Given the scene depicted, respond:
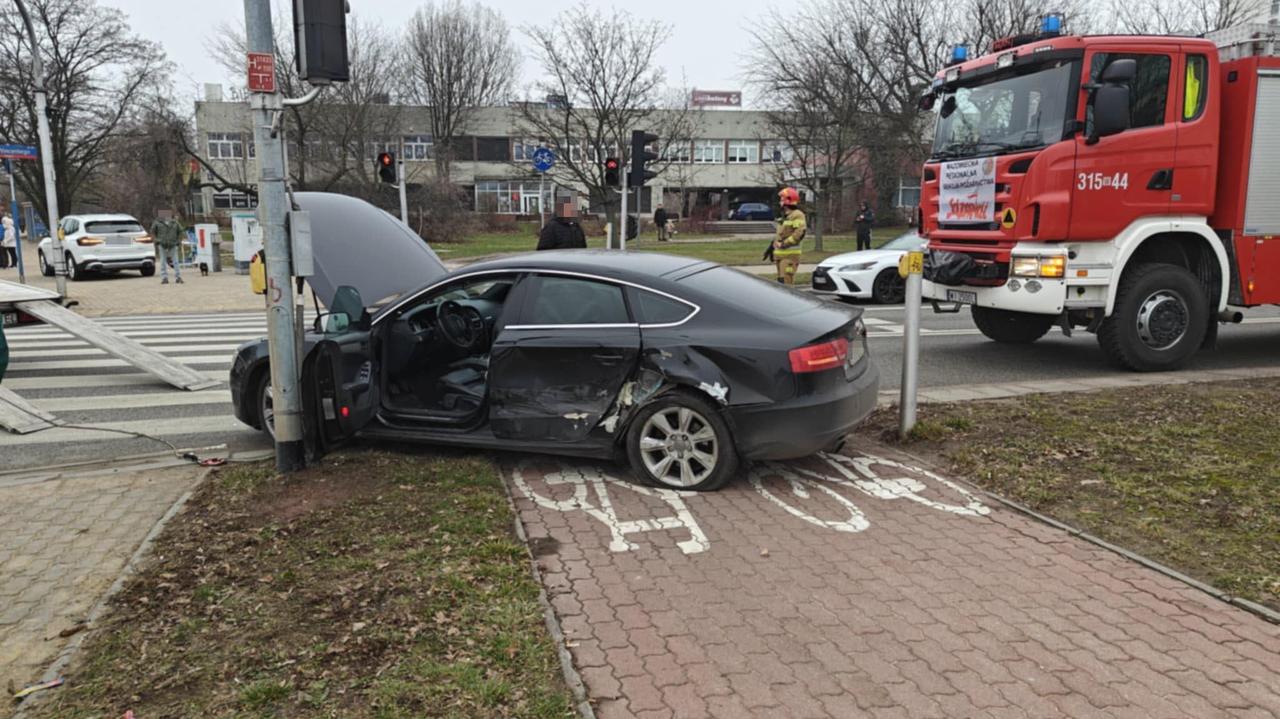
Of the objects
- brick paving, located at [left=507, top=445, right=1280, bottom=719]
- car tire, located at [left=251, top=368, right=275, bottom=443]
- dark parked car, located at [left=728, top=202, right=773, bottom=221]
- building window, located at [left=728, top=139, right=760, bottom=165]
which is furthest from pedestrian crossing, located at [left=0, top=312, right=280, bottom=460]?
building window, located at [left=728, top=139, right=760, bottom=165]

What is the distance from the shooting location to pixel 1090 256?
8.24 m

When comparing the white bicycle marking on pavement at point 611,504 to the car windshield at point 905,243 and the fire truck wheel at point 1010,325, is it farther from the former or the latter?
the car windshield at point 905,243

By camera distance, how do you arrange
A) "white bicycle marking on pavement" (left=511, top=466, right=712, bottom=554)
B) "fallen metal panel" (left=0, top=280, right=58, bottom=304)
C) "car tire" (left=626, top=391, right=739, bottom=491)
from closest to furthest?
"white bicycle marking on pavement" (left=511, top=466, right=712, bottom=554)
"car tire" (left=626, top=391, right=739, bottom=491)
"fallen metal panel" (left=0, top=280, right=58, bottom=304)

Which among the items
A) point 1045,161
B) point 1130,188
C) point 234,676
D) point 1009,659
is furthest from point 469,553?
point 1130,188

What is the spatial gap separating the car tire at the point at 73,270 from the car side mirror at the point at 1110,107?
80.1 feet

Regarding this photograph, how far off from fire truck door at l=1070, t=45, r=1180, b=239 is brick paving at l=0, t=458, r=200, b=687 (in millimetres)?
7645

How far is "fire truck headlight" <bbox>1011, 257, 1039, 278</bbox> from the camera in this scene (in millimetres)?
8219

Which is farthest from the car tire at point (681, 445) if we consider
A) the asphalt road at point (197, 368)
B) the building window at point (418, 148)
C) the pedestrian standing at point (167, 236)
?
the building window at point (418, 148)

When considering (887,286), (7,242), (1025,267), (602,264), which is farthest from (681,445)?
(7,242)

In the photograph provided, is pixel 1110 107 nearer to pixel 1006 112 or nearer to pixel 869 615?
pixel 1006 112

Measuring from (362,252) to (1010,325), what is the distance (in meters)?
7.65

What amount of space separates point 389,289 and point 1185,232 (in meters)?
7.35

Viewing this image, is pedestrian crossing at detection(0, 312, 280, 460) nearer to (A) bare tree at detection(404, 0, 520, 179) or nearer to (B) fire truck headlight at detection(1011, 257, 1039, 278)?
(B) fire truck headlight at detection(1011, 257, 1039, 278)

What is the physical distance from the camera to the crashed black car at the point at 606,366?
506cm
